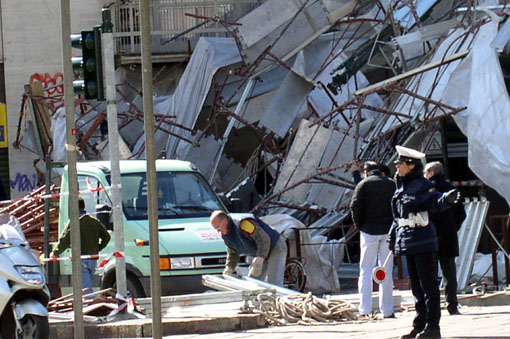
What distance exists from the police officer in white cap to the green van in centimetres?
463

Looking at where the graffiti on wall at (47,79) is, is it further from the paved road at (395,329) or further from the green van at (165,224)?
the paved road at (395,329)

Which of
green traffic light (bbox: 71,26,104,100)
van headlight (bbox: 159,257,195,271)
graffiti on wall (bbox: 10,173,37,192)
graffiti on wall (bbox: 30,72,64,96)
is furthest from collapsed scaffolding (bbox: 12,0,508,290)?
green traffic light (bbox: 71,26,104,100)

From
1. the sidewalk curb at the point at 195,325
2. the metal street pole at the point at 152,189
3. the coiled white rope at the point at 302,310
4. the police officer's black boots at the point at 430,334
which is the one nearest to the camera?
the metal street pole at the point at 152,189

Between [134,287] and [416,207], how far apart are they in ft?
17.3

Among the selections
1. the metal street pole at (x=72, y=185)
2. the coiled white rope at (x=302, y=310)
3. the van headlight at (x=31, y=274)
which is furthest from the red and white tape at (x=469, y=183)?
the metal street pole at (x=72, y=185)

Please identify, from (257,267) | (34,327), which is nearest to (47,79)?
(257,267)

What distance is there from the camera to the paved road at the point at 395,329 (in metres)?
9.52

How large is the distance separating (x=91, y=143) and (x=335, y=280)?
8.40 meters

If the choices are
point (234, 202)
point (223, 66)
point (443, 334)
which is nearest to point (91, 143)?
point (223, 66)

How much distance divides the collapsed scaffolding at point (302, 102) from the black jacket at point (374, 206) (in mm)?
5825

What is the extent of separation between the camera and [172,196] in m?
15.0

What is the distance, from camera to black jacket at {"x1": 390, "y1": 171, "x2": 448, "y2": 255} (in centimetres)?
931

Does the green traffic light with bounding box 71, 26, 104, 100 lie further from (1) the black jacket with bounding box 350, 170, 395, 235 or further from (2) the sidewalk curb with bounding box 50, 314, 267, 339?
(1) the black jacket with bounding box 350, 170, 395, 235

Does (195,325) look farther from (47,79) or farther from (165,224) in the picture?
(47,79)
